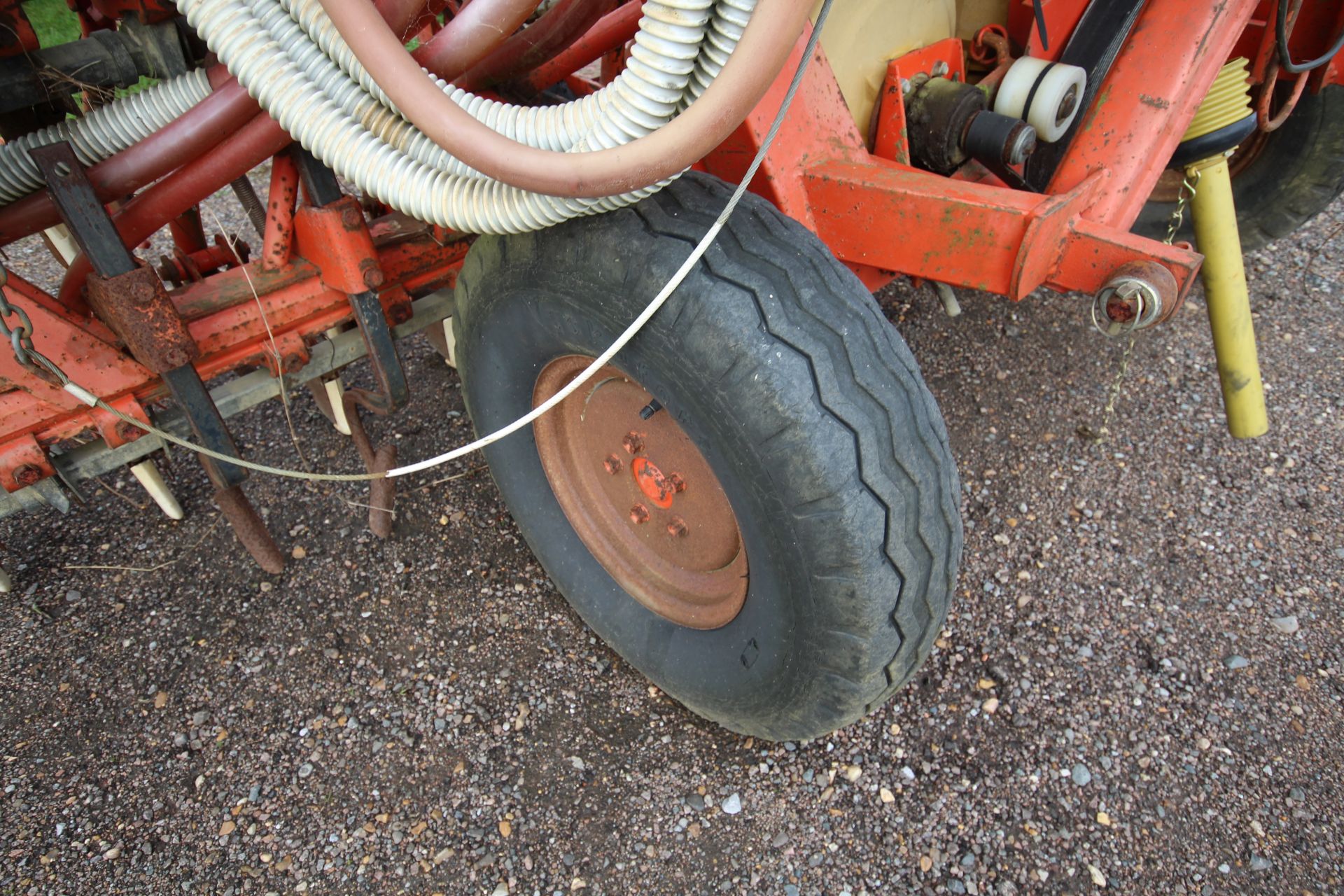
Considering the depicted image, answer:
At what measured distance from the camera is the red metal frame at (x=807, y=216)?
1448 mm

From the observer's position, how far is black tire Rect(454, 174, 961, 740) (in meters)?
1.23

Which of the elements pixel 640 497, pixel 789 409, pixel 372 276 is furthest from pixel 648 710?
pixel 372 276

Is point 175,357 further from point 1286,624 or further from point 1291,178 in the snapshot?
point 1291,178

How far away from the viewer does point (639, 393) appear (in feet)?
5.31

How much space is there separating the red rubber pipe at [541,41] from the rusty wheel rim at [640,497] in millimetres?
→ 614

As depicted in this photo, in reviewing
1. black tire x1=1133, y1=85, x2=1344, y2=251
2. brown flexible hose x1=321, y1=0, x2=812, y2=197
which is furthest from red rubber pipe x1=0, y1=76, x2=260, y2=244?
black tire x1=1133, y1=85, x2=1344, y2=251

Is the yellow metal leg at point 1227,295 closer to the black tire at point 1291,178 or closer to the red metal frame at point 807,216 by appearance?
the red metal frame at point 807,216

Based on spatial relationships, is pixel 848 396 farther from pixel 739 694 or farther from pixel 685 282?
pixel 739 694

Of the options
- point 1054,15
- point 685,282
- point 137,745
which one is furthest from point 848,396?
point 137,745

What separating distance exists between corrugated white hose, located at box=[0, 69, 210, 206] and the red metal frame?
0.19 ft

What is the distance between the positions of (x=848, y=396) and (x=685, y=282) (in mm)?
303

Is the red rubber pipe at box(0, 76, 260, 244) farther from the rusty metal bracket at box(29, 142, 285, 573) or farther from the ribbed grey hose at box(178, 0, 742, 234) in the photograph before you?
the ribbed grey hose at box(178, 0, 742, 234)

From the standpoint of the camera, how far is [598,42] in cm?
178

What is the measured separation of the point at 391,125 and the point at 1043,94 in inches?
50.1
